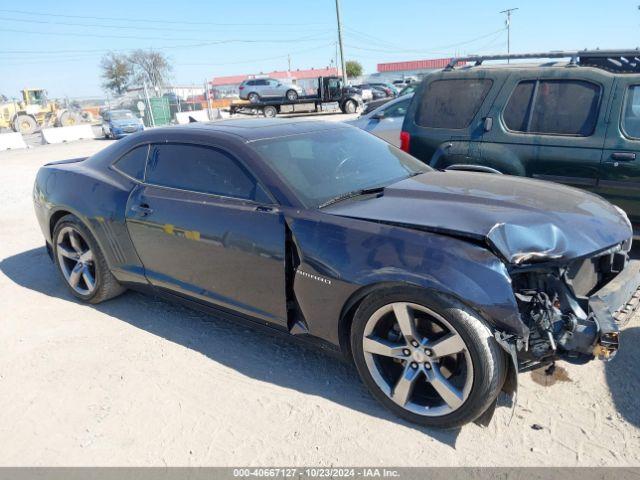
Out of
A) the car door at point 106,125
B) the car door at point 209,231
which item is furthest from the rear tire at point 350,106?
the car door at point 209,231

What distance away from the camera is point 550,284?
2.41 metres

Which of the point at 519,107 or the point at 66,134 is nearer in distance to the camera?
the point at 519,107

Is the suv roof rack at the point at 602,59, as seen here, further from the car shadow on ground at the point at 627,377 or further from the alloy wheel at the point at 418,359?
the alloy wheel at the point at 418,359

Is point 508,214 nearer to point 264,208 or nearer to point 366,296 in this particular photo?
point 366,296

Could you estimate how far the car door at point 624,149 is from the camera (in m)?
4.09

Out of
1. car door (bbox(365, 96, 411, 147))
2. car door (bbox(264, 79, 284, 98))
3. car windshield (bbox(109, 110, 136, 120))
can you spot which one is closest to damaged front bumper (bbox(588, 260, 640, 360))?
car door (bbox(365, 96, 411, 147))

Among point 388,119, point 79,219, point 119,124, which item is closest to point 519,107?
point 79,219

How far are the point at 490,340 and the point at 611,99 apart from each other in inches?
123

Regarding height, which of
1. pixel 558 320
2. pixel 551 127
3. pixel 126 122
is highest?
pixel 551 127

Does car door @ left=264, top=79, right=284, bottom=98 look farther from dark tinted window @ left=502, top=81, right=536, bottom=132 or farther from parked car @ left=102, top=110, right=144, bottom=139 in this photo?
dark tinted window @ left=502, top=81, right=536, bottom=132

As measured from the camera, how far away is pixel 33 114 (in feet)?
97.9

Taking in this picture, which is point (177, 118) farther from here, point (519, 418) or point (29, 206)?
point (519, 418)

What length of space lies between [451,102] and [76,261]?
3.92m

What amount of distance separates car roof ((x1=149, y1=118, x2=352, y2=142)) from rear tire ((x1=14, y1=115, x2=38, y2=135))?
30454mm
